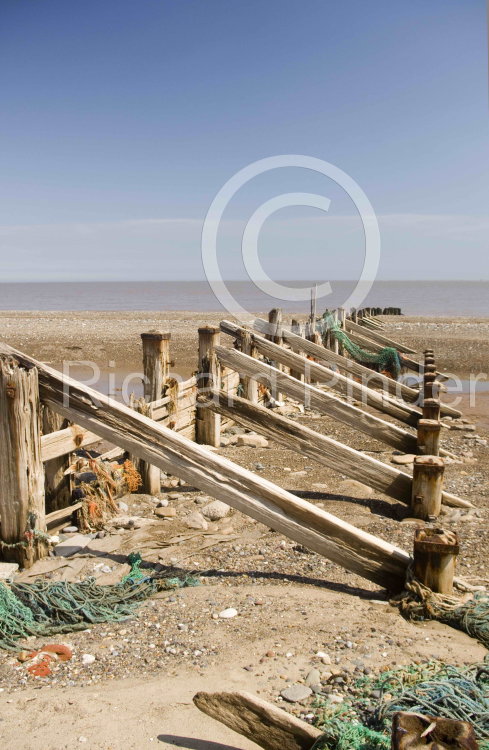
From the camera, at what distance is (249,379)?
32.0 ft

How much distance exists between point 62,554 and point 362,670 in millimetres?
2677

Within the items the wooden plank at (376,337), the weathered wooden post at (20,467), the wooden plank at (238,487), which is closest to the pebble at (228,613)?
the wooden plank at (238,487)

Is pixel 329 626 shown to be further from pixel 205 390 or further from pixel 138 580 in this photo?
pixel 205 390

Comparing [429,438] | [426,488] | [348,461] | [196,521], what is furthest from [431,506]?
[196,521]

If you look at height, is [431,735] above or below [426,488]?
above

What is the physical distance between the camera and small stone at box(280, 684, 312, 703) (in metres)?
2.91

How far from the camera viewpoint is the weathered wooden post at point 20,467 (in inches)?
175

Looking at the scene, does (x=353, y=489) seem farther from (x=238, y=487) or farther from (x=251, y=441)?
(x=238, y=487)

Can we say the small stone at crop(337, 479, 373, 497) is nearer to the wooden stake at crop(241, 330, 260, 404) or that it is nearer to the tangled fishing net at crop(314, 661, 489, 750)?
the wooden stake at crop(241, 330, 260, 404)

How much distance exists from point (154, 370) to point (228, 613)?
3.50 m

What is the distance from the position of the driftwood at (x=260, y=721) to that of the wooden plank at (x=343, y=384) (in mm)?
5762

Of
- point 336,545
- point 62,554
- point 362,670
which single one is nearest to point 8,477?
point 62,554

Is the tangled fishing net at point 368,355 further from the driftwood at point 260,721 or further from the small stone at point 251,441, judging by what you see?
the driftwood at point 260,721

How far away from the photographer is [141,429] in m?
4.34
